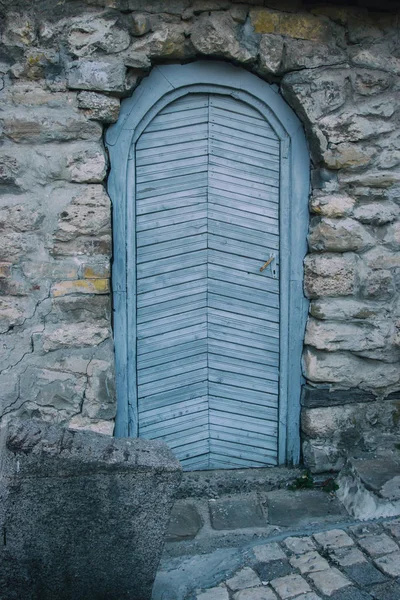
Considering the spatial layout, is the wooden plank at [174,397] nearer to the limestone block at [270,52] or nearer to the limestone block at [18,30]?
the limestone block at [270,52]

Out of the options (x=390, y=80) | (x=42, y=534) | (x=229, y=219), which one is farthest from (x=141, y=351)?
(x=390, y=80)

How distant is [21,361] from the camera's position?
12.2ft

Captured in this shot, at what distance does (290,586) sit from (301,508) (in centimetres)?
86

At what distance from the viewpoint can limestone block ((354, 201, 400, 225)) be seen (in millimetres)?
3996

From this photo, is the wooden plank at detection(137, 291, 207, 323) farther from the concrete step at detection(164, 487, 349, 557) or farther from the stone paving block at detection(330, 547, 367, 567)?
the stone paving block at detection(330, 547, 367, 567)

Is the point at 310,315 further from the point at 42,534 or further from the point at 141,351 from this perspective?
the point at 42,534

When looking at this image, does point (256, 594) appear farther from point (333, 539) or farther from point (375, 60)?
point (375, 60)

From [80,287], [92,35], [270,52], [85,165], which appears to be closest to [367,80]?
[270,52]

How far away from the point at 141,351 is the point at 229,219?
0.89 metres

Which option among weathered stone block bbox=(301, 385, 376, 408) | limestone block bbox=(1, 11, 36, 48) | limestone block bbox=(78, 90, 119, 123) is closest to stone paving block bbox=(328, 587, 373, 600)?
weathered stone block bbox=(301, 385, 376, 408)

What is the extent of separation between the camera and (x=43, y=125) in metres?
3.62

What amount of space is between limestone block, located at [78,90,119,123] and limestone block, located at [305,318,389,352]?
5.26ft

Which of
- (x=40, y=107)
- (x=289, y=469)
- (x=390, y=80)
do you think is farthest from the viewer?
(x=289, y=469)

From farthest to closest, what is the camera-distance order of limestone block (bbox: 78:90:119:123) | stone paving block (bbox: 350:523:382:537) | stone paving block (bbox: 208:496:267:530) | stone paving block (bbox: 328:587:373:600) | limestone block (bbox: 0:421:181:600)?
stone paving block (bbox: 208:496:267:530) → limestone block (bbox: 78:90:119:123) → stone paving block (bbox: 350:523:382:537) → stone paving block (bbox: 328:587:373:600) → limestone block (bbox: 0:421:181:600)
